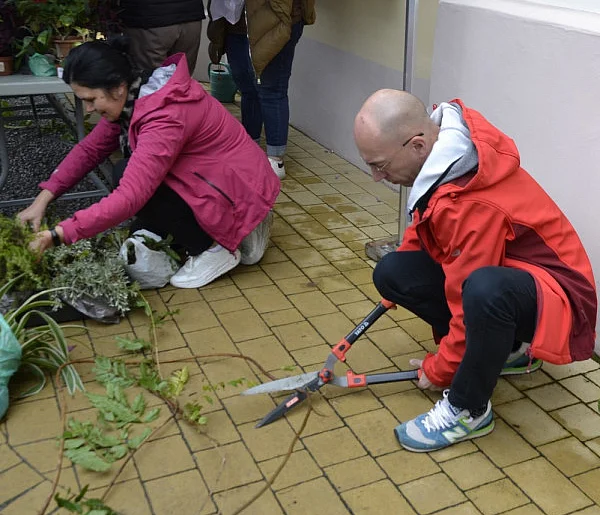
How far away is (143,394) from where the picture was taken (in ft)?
9.36

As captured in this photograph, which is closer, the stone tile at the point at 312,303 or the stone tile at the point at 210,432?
the stone tile at the point at 210,432

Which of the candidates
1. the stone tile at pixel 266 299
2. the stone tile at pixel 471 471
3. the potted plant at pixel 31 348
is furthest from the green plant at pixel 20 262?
the stone tile at pixel 471 471

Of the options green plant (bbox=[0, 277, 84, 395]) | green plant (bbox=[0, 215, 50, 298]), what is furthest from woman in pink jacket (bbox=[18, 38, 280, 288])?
green plant (bbox=[0, 277, 84, 395])

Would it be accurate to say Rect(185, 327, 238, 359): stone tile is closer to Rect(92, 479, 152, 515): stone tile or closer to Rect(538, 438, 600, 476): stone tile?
Rect(92, 479, 152, 515): stone tile

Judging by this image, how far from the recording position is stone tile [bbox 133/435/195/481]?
2459mm

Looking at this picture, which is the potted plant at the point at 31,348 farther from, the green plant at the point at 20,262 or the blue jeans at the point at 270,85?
the blue jeans at the point at 270,85

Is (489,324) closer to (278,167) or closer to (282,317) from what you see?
(282,317)

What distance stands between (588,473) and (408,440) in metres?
0.61

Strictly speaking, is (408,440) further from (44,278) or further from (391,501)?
(44,278)

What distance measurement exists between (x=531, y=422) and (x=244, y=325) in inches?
51.8

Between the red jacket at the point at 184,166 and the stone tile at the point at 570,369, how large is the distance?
1512mm

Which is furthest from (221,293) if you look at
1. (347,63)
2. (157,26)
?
(347,63)

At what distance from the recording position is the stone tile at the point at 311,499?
2.31 m

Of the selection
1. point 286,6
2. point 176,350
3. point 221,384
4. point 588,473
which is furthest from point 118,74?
point 588,473
